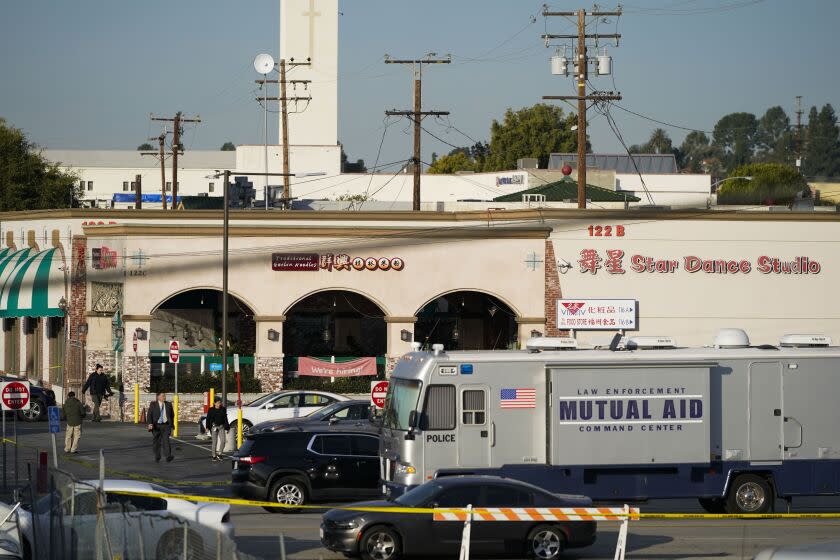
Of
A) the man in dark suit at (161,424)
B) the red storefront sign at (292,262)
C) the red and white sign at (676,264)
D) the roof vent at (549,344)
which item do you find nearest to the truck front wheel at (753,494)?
the roof vent at (549,344)

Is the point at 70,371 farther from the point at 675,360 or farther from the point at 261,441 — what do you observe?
the point at 675,360

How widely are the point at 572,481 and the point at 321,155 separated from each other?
76515 mm

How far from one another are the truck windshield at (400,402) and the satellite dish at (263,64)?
4257 cm

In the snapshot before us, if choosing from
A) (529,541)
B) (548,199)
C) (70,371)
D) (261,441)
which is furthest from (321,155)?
(529,541)

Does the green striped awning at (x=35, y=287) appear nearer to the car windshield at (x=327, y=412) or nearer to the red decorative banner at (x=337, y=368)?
the red decorative banner at (x=337, y=368)

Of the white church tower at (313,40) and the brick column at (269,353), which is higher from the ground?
the white church tower at (313,40)

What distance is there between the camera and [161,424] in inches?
1222

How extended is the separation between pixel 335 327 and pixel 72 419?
56.5 ft

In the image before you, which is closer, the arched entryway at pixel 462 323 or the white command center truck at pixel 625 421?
the white command center truck at pixel 625 421

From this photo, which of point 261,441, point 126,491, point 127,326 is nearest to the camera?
point 126,491

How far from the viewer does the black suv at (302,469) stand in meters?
23.1

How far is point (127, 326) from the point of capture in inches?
1683

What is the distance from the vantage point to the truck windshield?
2167cm

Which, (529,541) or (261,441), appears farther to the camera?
(261,441)
